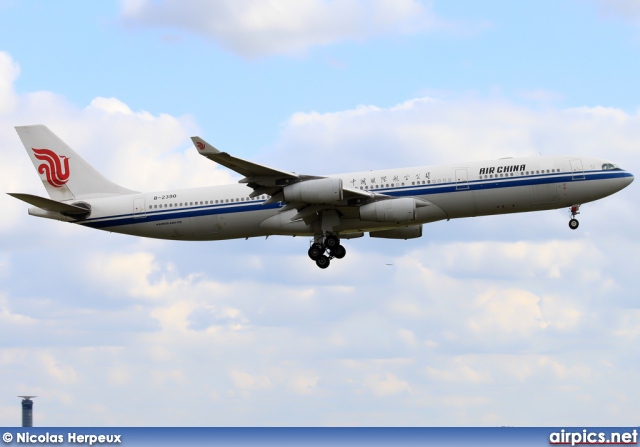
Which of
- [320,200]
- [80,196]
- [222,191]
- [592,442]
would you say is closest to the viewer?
[592,442]

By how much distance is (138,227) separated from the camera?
6138cm

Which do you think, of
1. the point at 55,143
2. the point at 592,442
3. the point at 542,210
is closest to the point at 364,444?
the point at 592,442

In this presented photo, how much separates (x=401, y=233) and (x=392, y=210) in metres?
7.01

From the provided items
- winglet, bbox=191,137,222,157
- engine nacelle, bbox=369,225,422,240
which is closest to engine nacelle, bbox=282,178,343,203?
winglet, bbox=191,137,222,157

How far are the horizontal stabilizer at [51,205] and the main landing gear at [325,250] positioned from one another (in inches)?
552

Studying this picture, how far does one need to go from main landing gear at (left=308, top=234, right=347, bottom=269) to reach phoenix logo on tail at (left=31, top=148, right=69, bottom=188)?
55.2 feet

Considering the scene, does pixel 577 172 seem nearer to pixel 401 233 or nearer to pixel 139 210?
pixel 401 233

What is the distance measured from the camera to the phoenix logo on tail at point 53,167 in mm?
64750

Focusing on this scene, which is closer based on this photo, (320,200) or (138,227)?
(320,200)

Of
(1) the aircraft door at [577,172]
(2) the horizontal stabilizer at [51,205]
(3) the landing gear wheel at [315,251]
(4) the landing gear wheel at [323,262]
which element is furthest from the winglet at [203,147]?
(1) the aircraft door at [577,172]

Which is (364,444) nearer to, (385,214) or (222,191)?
(385,214)

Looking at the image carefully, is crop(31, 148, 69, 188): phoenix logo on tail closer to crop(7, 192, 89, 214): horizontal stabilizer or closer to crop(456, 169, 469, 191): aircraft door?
crop(7, 192, 89, 214): horizontal stabilizer

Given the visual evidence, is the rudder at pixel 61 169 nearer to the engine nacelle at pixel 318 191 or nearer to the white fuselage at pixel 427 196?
the white fuselage at pixel 427 196

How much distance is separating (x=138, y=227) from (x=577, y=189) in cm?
2536
